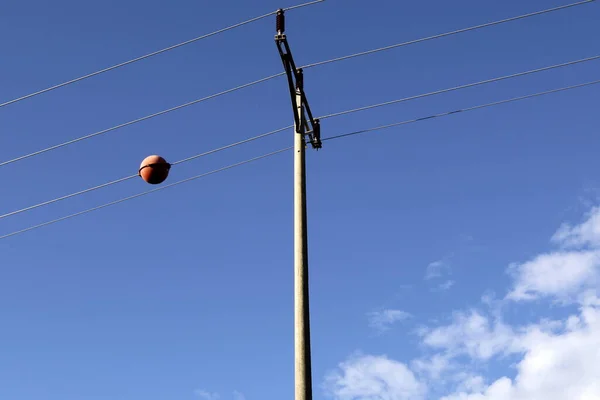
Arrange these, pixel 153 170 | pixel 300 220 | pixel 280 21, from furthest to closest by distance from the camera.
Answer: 1. pixel 153 170
2. pixel 280 21
3. pixel 300 220

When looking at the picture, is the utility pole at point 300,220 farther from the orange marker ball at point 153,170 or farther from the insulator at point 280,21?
the orange marker ball at point 153,170

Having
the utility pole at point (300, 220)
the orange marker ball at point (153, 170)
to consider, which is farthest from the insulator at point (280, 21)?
the orange marker ball at point (153, 170)

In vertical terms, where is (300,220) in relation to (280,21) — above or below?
below

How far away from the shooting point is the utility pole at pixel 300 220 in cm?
829

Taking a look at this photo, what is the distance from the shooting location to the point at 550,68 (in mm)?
13297

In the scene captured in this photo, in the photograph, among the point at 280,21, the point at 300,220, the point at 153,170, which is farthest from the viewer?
the point at 153,170

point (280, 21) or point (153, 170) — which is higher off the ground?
point (280, 21)

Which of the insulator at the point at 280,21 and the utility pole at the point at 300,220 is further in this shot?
the insulator at the point at 280,21

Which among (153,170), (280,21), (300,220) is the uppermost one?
(280,21)

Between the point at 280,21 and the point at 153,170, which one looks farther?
the point at 153,170

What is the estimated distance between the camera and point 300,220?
30.7 ft

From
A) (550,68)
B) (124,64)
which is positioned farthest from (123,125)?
(550,68)

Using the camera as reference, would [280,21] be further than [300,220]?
Yes

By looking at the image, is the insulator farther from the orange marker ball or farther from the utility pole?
the orange marker ball
